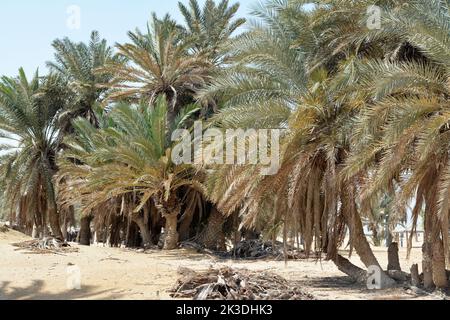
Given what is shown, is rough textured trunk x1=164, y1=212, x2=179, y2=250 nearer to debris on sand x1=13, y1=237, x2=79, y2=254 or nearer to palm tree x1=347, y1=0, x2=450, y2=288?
debris on sand x1=13, y1=237, x2=79, y2=254

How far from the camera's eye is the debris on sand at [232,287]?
316 inches

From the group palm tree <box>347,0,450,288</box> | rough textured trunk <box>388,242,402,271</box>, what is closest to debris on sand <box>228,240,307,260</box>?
rough textured trunk <box>388,242,402,271</box>

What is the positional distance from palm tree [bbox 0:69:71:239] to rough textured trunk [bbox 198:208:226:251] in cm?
762

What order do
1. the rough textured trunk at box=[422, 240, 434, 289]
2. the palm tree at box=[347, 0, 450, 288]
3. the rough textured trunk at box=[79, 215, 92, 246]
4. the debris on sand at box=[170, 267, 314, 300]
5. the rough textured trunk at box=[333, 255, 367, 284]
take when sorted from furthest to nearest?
the rough textured trunk at box=[79, 215, 92, 246], the rough textured trunk at box=[333, 255, 367, 284], the rough textured trunk at box=[422, 240, 434, 289], the palm tree at box=[347, 0, 450, 288], the debris on sand at box=[170, 267, 314, 300]

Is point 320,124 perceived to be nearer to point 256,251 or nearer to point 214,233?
point 256,251

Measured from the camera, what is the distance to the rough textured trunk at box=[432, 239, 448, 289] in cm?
941

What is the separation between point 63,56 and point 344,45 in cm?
1811

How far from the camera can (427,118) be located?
8258 mm

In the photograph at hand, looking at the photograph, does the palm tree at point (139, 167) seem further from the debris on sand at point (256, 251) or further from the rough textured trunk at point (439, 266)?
the rough textured trunk at point (439, 266)

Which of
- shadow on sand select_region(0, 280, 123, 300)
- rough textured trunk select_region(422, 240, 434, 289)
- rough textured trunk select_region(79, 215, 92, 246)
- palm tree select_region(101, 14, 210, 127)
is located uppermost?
palm tree select_region(101, 14, 210, 127)

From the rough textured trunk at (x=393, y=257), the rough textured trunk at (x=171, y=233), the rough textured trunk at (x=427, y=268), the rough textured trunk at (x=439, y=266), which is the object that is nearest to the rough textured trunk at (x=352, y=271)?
the rough textured trunk at (x=393, y=257)

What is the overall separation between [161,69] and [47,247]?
8.59 metres
